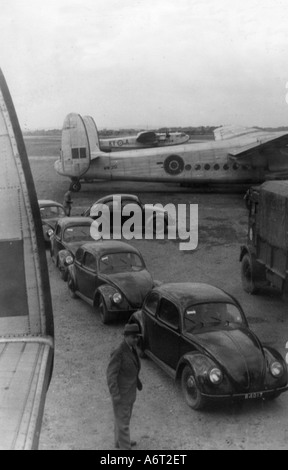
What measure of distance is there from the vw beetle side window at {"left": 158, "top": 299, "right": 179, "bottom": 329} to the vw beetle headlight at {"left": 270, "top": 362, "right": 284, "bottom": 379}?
1475 millimetres

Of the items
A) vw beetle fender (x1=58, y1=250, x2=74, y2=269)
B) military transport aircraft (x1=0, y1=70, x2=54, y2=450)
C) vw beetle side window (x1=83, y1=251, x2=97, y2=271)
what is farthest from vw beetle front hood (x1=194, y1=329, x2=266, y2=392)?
vw beetle fender (x1=58, y1=250, x2=74, y2=269)

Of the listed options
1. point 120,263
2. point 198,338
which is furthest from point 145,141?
point 198,338

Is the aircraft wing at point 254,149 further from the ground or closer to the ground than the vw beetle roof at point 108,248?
further from the ground


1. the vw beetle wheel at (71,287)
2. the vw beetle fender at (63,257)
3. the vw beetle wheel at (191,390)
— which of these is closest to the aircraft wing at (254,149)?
the vw beetle fender at (63,257)

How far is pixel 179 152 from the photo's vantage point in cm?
2556

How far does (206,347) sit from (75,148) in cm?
2081

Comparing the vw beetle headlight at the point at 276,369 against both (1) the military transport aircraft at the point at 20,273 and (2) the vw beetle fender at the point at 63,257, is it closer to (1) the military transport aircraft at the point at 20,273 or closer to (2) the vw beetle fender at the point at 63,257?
(1) the military transport aircraft at the point at 20,273

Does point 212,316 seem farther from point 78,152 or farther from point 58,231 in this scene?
point 78,152

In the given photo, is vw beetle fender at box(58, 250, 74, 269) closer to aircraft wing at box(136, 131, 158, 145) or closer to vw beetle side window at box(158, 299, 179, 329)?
vw beetle side window at box(158, 299, 179, 329)

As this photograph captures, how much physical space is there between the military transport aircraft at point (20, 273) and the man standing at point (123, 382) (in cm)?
109

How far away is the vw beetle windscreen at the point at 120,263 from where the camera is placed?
1133 cm

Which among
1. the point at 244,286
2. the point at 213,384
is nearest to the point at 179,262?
the point at 244,286

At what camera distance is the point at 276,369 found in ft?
23.9

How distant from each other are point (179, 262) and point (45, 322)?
10510mm
